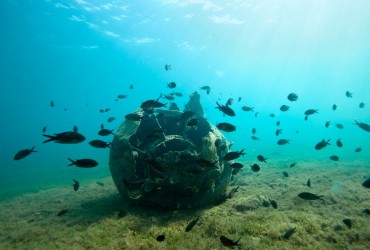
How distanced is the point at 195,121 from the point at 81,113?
188 meters

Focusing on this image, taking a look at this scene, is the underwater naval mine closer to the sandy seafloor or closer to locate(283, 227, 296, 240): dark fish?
the sandy seafloor

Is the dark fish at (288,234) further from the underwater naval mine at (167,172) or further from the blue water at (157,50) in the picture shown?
the blue water at (157,50)

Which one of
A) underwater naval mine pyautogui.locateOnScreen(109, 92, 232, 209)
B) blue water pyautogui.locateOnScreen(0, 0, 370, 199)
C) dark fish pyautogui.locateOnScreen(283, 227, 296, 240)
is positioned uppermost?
blue water pyautogui.locateOnScreen(0, 0, 370, 199)

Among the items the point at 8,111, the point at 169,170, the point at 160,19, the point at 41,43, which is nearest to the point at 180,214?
the point at 169,170

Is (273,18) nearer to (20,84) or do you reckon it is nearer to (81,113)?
(20,84)

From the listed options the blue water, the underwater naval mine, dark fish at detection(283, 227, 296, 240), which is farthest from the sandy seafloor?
the blue water

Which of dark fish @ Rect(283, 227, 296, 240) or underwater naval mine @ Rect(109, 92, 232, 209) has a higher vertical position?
underwater naval mine @ Rect(109, 92, 232, 209)

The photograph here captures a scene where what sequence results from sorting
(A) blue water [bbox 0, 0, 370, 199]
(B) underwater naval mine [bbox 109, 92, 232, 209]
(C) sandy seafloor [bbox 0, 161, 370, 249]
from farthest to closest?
(A) blue water [bbox 0, 0, 370, 199], (B) underwater naval mine [bbox 109, 92, 232, 209], (C) sandy seafloor [bbox 0, 161, 370, 249]

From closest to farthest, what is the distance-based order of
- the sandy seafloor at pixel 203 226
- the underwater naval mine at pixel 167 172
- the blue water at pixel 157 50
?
the sandy seafloor at pixel 203 226, the underwater naval mine at pixel 167 172, the blue water at pixel 157 50

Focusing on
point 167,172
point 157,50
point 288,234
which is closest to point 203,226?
point 167,172

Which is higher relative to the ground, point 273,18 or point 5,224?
point 273,18

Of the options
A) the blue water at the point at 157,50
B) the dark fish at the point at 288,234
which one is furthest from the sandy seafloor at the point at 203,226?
the blue water at the point at 157,50

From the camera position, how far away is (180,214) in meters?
9.12

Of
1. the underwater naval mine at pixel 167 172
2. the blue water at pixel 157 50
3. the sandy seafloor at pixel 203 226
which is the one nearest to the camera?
the sandy seafloor at pixel 203 226
